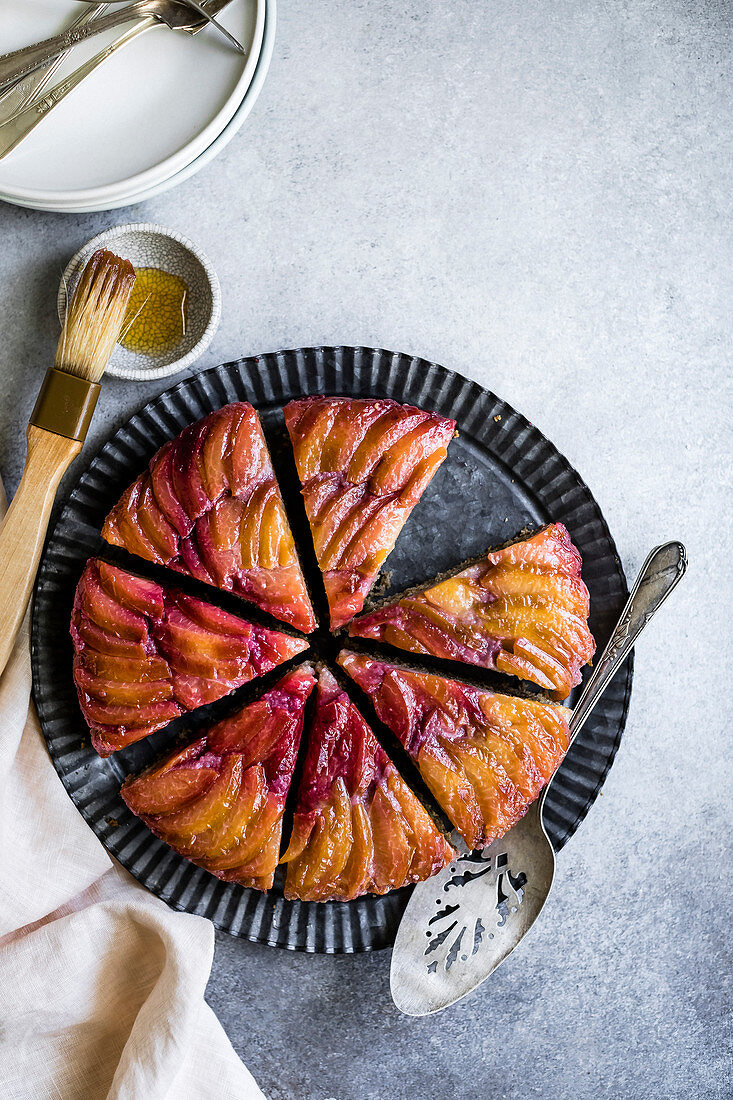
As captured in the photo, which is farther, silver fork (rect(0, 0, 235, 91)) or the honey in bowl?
the honey in bowl

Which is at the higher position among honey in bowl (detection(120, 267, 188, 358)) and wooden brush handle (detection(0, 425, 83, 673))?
honey in bowl (detection(120, 267, 188, 358))

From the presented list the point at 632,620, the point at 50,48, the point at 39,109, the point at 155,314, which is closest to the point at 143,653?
the point at 155,314

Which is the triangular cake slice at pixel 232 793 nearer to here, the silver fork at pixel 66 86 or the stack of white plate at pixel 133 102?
the stack of white plate at pixel 133 102

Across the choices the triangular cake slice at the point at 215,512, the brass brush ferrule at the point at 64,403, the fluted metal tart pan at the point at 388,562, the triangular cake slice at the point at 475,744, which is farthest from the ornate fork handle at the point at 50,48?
the triangular cake slice at the point at 475,744

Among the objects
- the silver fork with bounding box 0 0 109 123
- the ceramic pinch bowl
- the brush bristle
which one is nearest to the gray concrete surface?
the ceramic pinch bowl

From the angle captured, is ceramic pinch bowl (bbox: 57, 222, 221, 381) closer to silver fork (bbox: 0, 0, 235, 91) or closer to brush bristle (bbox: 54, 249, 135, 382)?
brush bristle (bbox: 54, 249, 135, 382)

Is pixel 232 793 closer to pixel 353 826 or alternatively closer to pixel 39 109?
pixel 353 826

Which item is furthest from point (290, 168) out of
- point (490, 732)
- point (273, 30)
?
point (490, 732)

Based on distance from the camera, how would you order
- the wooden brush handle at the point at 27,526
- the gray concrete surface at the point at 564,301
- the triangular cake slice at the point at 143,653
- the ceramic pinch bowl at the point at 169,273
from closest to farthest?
the triangular cake slice at the point at 143,653
the wooden brush handle at the point at 27,526
the ceramic pinch bowl at the point at 169,273
the gray concrete surface at the point at 564,301
